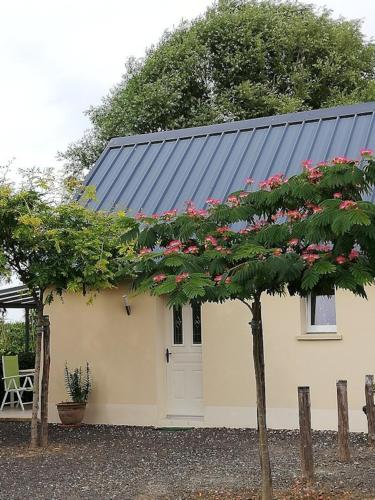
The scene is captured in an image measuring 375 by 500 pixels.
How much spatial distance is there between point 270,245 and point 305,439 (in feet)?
8.81

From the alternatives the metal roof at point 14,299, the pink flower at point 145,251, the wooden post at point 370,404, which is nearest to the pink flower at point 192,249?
the pink flower at point 145,251

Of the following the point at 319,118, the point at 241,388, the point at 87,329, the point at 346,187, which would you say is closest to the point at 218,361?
the point at 241,388

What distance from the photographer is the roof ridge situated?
14.9 m

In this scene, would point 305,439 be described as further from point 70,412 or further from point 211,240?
point 70,412

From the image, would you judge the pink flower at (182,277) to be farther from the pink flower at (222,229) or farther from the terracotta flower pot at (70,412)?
the terracotta flower pot at (70,412)

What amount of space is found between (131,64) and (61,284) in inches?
865

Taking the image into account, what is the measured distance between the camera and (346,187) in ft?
21.2

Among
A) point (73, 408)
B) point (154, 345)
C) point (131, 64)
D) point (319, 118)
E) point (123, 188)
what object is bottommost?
point (73, 408)

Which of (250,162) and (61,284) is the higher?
(250,162)

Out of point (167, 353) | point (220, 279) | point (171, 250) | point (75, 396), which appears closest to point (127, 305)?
point (167, 353)

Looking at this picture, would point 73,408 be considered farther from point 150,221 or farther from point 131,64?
point 131,64

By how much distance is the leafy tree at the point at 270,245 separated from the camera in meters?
5.98

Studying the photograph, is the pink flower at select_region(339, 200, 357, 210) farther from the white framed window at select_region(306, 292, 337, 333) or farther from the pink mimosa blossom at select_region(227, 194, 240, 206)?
the white framed window at select_region(306, 292, 337, 333)

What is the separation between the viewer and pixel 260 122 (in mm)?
15648
